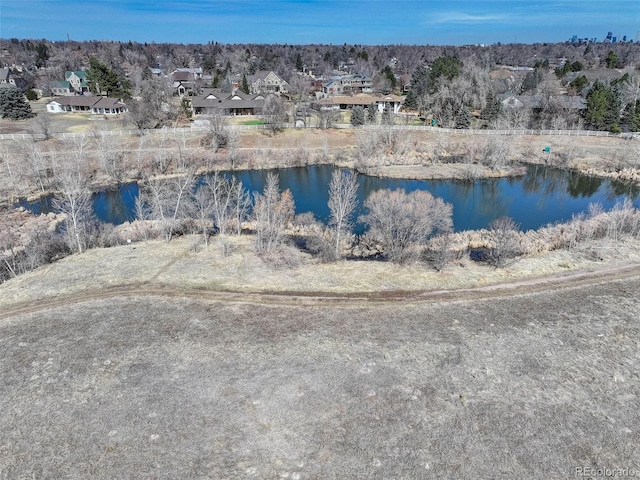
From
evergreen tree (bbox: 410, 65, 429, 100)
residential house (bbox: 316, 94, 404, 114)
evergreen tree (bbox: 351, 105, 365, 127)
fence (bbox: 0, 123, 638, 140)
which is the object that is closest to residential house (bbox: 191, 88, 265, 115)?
fence (bbox: 0, 123, 638, 140)

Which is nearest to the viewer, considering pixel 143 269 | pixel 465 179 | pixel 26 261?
pixel 143 269

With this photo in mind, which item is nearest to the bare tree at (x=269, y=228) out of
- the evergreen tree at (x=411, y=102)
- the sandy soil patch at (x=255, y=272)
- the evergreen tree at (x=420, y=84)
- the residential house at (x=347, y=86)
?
the sandy soil patch at (x=255, y=272)

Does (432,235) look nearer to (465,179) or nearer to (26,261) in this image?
(465,179)

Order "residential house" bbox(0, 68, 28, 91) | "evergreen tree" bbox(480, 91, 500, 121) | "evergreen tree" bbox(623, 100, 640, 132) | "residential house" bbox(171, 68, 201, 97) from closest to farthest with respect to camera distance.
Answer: "evergreen tree" bbox(623, 100, 640, 132) < "evergreen tree" bbox(480, 91, 500, 121) < "residential house" bbox(171, 68, 201, 97) < "residential house" bbox(0, 68, 28, 91)

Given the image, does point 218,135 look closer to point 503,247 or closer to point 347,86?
point 503,247

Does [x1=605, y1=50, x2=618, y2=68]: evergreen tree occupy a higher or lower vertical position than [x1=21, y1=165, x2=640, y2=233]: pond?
higher

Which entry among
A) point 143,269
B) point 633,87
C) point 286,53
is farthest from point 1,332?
point 286,53

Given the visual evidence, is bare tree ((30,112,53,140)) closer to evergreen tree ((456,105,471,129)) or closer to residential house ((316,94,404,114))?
residential house ((316,94,404,114))
